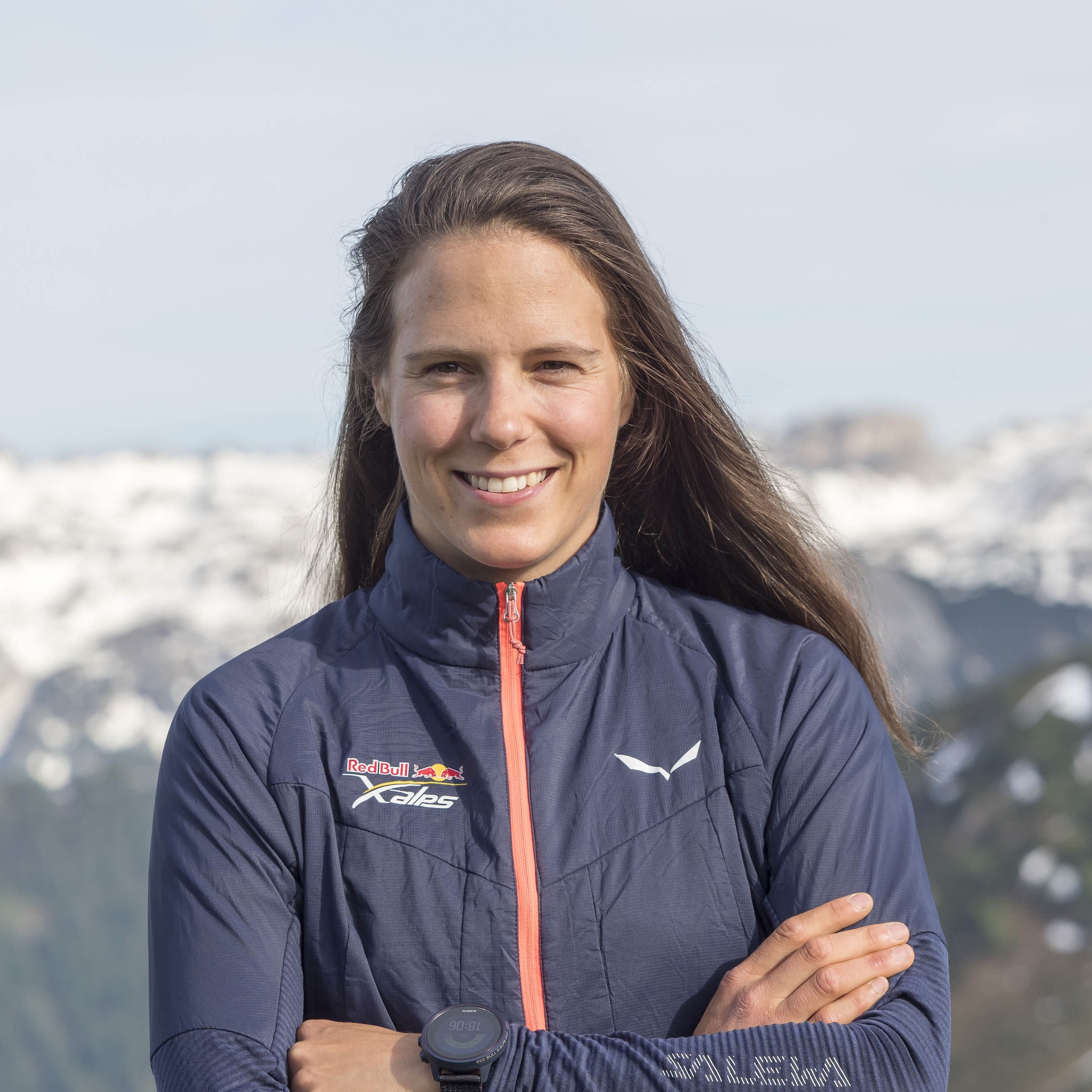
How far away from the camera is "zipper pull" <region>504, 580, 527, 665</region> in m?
3.07

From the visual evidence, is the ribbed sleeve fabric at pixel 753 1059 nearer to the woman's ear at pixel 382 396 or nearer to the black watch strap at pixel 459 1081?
the black watch strap at pixel 459 1081

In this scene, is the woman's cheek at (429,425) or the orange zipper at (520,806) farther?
the woman's cheek at (429,425)

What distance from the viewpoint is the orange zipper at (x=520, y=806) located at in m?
2.77

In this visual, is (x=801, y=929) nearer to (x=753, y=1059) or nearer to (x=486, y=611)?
(x=753, y=1059)

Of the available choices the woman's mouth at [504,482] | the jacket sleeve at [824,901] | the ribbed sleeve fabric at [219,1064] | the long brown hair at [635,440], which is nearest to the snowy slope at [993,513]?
the long brown hair at [635,440]

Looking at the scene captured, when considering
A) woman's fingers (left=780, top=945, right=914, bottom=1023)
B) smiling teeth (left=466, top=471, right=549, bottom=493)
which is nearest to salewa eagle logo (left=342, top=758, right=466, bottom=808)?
smiling teeth (left=466, top=471, right=549, bottom=493)

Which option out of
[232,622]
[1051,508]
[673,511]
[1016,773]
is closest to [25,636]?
[232,622]

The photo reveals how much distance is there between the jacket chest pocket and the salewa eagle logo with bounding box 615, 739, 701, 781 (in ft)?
0.32

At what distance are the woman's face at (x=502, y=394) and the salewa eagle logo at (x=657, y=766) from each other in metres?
0.51

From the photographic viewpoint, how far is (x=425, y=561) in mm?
3121

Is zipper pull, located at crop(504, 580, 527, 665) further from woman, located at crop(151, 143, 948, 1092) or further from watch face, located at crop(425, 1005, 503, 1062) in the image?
watch face, located at crop(425, 1005, 503, 1062)

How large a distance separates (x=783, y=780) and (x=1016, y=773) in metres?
42.4

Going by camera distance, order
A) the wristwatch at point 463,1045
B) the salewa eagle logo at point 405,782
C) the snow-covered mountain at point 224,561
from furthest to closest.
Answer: the snow-covered mountain at point 224,561 → the salewa eagle logo at point 405,782 → the wristwatch at point 463,1045

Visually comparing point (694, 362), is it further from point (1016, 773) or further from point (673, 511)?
point (1016, 773)
